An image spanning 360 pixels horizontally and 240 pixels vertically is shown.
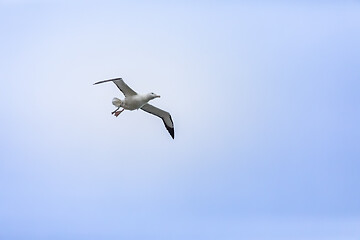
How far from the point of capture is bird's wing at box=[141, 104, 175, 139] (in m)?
36.6

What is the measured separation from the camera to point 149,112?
3700 centimetres

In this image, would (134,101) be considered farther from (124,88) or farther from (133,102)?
(124,88)

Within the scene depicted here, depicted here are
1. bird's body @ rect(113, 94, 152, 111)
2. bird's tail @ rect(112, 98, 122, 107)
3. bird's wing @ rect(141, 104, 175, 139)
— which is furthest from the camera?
bird's wing @ rect(141, 104, 175, 139)

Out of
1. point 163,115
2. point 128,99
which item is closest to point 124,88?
point 128,99

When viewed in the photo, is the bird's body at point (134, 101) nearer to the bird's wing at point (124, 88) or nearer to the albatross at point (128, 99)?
the albatross at point (128, 99)

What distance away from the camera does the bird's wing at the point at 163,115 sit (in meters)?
36.6

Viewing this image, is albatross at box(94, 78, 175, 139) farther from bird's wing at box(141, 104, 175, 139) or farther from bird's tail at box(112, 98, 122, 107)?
bird's wing at box(141, 104, 175, 139)

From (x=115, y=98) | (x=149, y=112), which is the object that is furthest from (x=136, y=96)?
(x=149, y=112)

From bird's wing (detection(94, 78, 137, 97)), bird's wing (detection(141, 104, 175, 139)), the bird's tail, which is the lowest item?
the bird's tail

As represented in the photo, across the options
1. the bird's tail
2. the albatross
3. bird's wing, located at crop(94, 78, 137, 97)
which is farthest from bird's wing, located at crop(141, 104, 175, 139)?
the bird's tail

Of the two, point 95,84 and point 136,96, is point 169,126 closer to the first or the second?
point 136,96

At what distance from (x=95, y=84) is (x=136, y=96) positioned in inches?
167

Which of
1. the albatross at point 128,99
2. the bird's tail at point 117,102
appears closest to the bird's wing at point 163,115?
the albatross at point 128,99

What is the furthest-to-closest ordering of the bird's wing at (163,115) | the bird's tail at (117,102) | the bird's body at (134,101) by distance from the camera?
the bird's wing at (163,115)
the bird's body at (134,101)
the bird's tail at (117,102)
